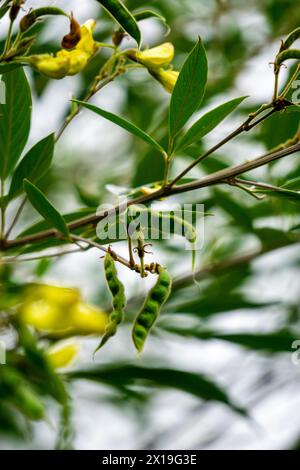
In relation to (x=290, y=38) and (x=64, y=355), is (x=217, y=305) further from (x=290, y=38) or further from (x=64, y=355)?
(x=290, y=38)

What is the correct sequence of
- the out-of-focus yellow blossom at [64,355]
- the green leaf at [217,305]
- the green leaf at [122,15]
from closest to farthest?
the green leaf at [122,15], the out-of-focus yellow blossom at [64,355], the green leaf at [217,305]

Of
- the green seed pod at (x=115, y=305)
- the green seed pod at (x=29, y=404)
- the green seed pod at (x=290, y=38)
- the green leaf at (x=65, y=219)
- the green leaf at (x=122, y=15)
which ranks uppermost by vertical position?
the green leaf at (x=65, y=219)

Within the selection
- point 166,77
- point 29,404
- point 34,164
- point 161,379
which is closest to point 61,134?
point 34,164

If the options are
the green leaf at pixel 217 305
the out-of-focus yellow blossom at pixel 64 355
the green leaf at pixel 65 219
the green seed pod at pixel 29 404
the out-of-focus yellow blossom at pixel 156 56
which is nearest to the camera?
the out-of-focus yellow blossom at pixel 156 56

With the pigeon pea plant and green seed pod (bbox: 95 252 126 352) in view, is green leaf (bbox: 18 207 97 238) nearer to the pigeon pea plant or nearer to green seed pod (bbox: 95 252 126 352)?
the pigeon pea plant

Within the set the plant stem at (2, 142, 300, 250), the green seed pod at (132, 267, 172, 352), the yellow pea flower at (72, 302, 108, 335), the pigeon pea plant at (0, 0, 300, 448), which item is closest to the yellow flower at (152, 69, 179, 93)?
the pigeon pea plant at (0, 0, 300, 448)

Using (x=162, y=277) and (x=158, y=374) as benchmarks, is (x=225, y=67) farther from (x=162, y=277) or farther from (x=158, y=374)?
(x=162, y=277)
